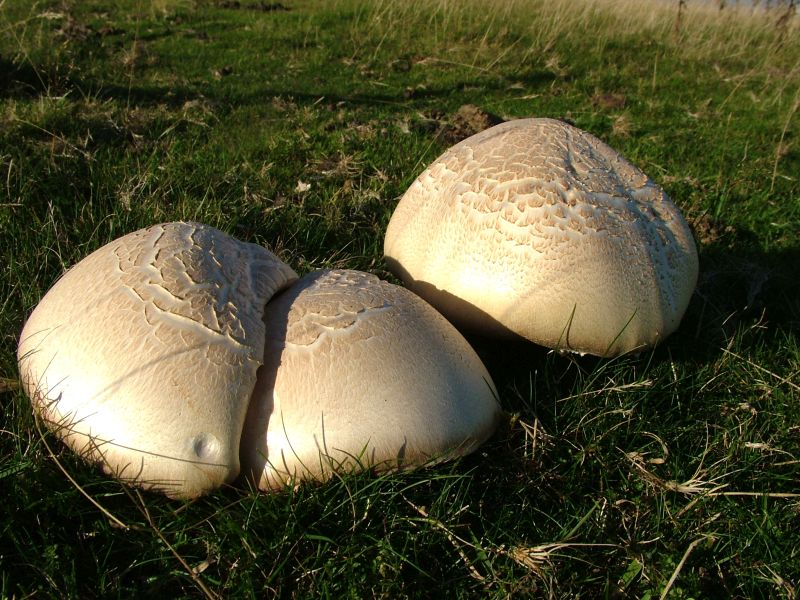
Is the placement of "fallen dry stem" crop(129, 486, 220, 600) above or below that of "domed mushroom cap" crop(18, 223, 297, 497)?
below

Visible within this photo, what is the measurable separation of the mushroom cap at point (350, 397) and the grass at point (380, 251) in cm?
15

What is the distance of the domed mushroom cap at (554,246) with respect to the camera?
102 inches

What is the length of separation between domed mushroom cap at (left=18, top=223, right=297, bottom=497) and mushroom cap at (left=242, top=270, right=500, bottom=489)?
3.6 inches

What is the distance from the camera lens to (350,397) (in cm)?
214

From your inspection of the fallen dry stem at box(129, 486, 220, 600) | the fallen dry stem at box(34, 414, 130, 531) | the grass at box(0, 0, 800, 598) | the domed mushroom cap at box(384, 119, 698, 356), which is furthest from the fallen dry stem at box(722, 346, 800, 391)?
the fallen dry stem at box(34, 414, 130, 531)

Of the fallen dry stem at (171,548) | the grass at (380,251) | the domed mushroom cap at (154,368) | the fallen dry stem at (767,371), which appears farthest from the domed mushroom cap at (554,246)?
the fallen dry stem at (171,548)

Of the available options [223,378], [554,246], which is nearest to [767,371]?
[554,246]

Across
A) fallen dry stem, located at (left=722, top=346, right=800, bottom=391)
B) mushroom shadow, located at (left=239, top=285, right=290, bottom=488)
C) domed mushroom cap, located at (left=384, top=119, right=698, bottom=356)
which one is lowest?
fallen dry stem, located at (left=722, top=346, right=800, bottom=391)

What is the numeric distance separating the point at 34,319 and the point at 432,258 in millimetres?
1587

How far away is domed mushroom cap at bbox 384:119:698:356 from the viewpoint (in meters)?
2.58

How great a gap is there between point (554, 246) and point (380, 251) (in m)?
1.53

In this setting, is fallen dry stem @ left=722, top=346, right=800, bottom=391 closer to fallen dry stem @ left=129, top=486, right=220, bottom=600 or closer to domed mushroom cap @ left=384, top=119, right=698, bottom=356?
domed mushroom cap @ left=384, top=119, right=698, bottom=356

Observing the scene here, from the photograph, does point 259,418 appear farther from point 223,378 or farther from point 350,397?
point 350,397

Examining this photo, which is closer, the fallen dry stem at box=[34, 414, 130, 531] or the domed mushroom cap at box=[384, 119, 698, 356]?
the fallen dry stem at box=[34, 414, 130, 531]
